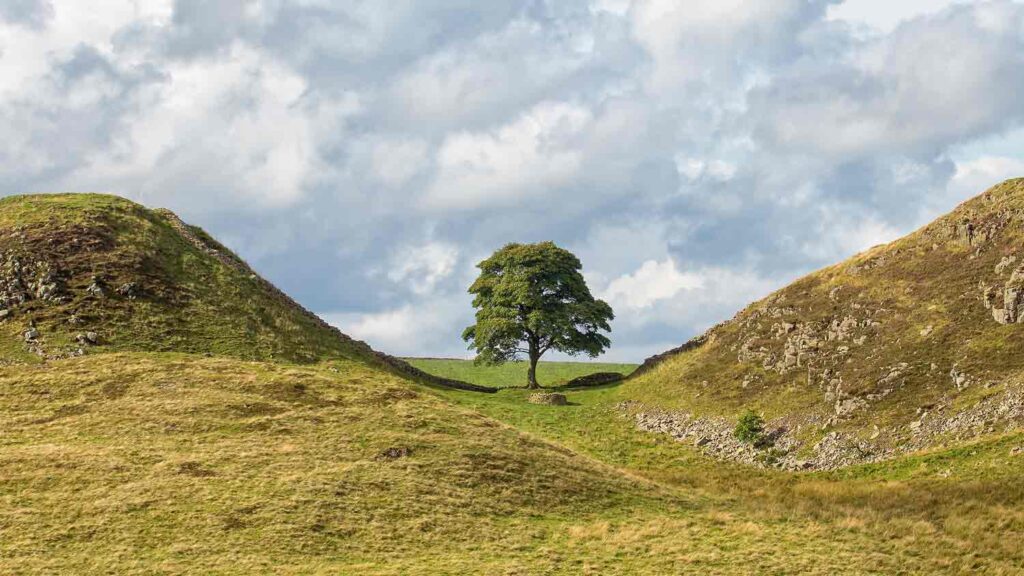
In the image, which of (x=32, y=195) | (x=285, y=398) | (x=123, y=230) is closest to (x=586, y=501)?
(x=285, y=398)

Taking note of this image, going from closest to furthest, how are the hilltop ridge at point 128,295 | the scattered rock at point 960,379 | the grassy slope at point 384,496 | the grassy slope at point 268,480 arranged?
the grassy slope at point 268,480 → the grassy slope at point 384,496 → the scattered rock at point 960,379 → the hilltop ridge at point 128,295

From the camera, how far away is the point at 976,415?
47.6m

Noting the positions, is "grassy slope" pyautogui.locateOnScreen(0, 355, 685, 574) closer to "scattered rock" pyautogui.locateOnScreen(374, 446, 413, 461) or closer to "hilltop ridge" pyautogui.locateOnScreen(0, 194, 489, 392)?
"scattered rock" pyautogui.locateOnScreen(374, 446, 413, 461)

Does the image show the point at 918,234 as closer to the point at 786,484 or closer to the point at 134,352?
the point at 786,484

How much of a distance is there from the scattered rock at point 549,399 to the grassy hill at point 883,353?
6488mm

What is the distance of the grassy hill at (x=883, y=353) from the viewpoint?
50344mm

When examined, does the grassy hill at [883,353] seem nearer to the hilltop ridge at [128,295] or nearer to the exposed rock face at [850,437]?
the exposed rock face at [850,437]

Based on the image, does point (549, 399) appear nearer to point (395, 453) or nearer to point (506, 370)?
point (395, 453)

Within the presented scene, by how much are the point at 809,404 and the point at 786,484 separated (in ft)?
43.5

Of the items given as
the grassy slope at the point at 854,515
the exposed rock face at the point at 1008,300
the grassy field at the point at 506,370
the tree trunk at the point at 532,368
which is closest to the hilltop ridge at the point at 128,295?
the tree trunk at the point at 532,368

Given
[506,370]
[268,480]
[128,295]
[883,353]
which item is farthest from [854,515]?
[506,370]

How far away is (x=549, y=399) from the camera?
241 ft

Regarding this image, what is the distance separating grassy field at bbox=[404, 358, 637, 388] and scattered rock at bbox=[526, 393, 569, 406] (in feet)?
43.5

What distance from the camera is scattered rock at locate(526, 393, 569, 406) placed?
241ft
